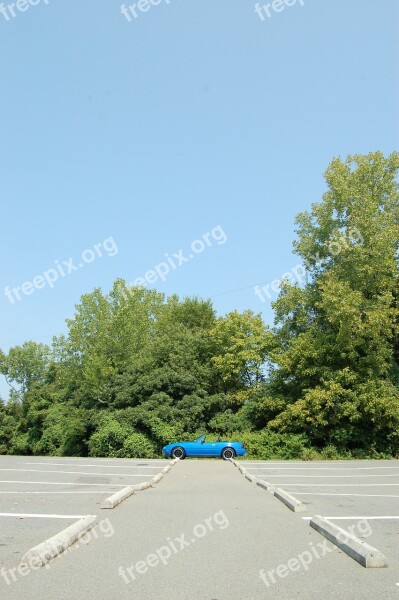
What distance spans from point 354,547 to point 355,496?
619cm

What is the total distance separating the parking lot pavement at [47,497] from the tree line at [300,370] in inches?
433

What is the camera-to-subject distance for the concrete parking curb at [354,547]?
5652 millimetres

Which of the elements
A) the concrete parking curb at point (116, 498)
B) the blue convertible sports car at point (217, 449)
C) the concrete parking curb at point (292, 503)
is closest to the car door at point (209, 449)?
the blue convertible sports car at point (217, 449)

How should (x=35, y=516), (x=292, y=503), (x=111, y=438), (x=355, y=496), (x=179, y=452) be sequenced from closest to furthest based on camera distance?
(x=35, y=516) < (x=292, y=503) < (x=355, y=496) < (x=179, y=452) < (x=111, y=438)

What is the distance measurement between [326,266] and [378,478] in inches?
654

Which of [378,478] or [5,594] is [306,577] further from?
[378,478]

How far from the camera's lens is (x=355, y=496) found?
1188 centimetres

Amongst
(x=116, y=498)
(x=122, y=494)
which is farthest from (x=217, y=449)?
(x=116, y=498)

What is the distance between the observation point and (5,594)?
4922 mm

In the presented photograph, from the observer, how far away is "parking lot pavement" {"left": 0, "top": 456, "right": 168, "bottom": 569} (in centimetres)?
717

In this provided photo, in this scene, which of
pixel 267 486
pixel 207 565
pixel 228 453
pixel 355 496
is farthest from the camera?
pixel 228 453

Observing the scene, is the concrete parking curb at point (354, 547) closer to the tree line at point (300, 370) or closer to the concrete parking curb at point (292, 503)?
the concrete parking curb at point (292, 503)

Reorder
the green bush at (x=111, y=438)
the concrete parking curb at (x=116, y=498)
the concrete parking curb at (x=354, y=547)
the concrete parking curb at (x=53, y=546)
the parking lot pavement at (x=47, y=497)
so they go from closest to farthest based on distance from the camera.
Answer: the concrete parking curb at (x=354, y=547) < the concrete parking curb at (x=53, y=546) < the parking lot pavement at (x=47, y=497) < the concrete parking curb at (x=116, y=498) < the green bush at (x=111, y=438)

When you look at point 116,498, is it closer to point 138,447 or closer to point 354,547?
point 354,547
